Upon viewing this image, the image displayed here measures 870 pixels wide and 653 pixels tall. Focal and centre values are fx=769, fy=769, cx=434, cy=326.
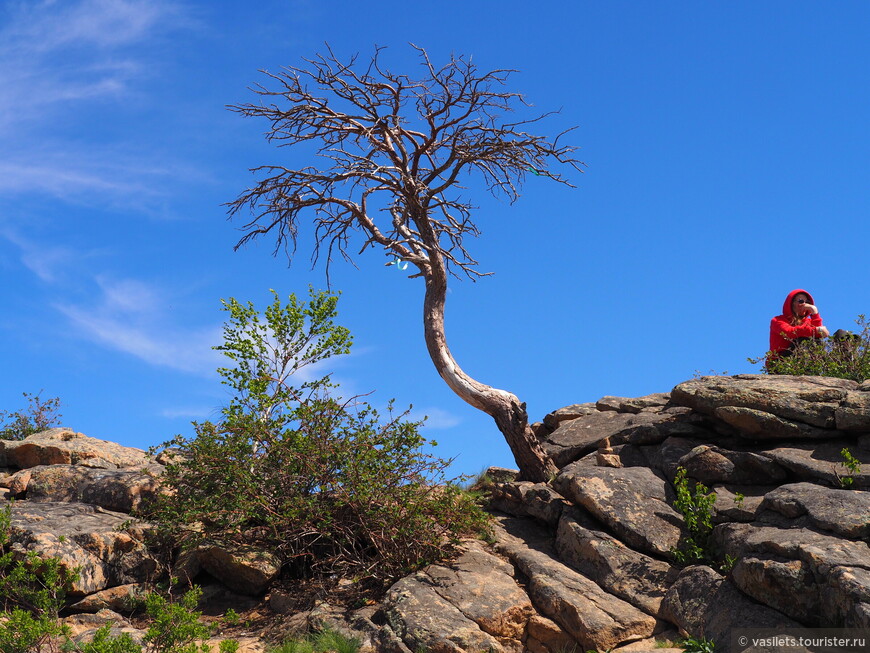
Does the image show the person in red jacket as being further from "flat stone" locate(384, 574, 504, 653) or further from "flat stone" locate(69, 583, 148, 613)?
"flat stone" locate(69, 583, 148, 613)

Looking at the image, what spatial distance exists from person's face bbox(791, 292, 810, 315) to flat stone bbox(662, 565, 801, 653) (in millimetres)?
10435

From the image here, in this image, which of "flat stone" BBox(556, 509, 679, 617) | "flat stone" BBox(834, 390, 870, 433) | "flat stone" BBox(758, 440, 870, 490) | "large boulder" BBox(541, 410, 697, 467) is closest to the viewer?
"flat stone" BBox(556, 509, 679, 617)

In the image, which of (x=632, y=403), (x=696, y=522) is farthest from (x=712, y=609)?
(x=632, y=403)

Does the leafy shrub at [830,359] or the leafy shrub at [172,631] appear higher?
the leafy shrub at [830,359]

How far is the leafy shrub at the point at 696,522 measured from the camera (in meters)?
11.1

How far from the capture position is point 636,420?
1516 cm

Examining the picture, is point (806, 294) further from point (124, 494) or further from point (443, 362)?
point (124, 494)

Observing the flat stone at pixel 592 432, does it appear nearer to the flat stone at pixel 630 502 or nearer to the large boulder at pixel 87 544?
the flat stone at pixel 630 502

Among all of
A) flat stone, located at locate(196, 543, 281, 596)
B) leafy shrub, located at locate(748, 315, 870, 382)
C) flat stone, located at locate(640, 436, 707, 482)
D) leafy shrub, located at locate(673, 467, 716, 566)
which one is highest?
leafy shrub, located at locate(748, 315, 870, 382)

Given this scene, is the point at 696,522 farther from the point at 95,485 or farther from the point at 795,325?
the point at 95,485

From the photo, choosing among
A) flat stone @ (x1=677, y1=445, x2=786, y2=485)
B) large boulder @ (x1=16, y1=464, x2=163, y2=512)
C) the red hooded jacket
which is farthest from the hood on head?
large boulder @ (x1=16, y1=464, x2=163, y2=512)

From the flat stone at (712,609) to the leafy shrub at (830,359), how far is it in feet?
28.2

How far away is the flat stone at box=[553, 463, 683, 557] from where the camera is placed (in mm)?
11391

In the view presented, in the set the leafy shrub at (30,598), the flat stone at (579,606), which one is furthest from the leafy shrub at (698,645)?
the leafy shrub at (30,598)
